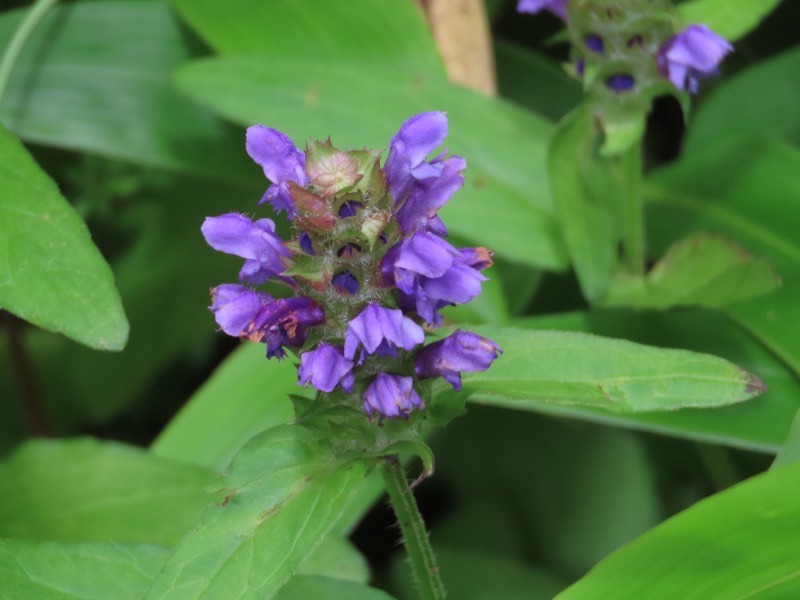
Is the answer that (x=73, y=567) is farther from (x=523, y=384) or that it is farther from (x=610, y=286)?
(x=610, y=286)

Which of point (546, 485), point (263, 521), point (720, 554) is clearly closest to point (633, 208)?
point (546, 485)

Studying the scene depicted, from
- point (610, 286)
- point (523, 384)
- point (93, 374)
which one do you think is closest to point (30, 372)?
point (93, 374)

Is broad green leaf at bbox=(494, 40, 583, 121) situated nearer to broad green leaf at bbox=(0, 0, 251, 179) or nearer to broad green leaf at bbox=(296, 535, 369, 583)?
broad green leaf at bbox=(0, 0, 251, 179)

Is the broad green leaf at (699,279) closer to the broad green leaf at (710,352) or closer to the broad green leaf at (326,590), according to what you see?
the broad green leaf at (710,352)

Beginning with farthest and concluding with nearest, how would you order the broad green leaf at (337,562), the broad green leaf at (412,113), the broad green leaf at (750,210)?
the broad green leaf at (412,113) → the broad green leaf at (750,210) → the broad green leaf at (337,562)

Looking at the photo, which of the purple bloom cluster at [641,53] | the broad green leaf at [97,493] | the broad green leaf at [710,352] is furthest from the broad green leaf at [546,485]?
the purple bloom cluster at [641,53]

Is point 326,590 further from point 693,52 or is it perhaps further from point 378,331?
point 693,52
